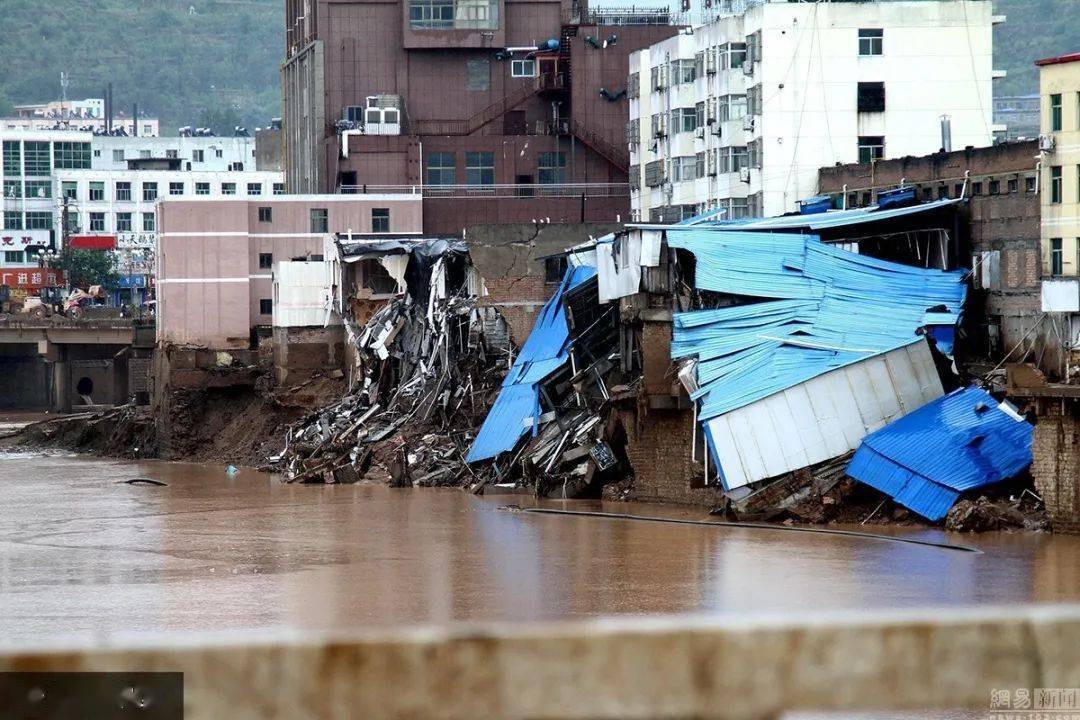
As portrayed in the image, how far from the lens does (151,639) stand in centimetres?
322

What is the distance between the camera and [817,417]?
3394 centimetres

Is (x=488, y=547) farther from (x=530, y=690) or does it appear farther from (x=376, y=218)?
(x=376, y=218)

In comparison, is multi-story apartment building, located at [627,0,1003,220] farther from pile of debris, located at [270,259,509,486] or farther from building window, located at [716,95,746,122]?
pile of debris, located at [270,259,509,486]

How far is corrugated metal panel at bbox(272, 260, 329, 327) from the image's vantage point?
64.1 metres

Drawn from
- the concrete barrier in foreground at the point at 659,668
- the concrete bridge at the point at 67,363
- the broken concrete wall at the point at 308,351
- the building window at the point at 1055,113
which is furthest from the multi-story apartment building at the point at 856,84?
the concrete barrier in foreground at the point at 659,668

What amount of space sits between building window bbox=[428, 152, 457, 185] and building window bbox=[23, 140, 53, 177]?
53.4m

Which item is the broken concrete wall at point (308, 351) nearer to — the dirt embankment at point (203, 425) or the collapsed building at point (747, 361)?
the dirt embankment at point (203, 425)

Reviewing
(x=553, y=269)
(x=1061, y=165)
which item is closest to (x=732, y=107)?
(x=553, y=269)

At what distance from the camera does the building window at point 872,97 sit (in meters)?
58.5

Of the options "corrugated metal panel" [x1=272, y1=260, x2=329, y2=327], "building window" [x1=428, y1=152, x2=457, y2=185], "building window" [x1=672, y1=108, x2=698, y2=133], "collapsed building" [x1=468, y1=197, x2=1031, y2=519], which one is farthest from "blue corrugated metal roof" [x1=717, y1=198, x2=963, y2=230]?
"building window" [x1=428, y1=152, x2=457, y2=185]

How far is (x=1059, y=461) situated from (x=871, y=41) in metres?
32.0

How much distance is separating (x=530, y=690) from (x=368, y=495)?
134ft

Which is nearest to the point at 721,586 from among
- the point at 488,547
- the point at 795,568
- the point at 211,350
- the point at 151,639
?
the point at 795,568

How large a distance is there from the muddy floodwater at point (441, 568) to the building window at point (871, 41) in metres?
25.6
